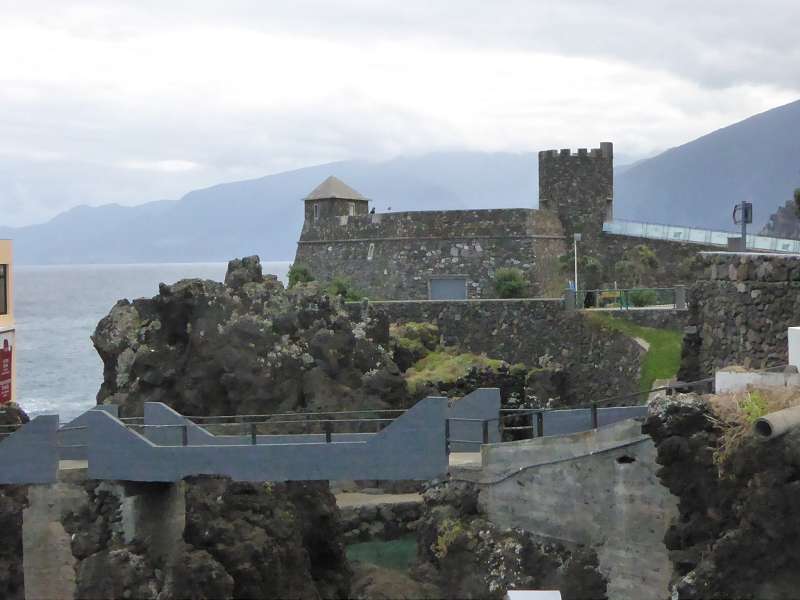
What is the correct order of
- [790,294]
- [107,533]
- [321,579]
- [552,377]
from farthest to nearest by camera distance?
[552,377] → [321,579] → [107,533] → [790,294]

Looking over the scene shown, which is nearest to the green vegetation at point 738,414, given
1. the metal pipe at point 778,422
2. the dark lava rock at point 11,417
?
the metal pipe at point 778,422

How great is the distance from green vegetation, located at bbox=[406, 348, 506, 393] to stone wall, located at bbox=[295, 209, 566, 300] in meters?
5.13

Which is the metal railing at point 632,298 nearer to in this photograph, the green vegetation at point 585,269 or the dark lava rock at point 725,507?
the green vegetation at point 585,269

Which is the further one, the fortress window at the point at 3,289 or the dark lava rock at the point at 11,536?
the fortress window at the point at 3,289

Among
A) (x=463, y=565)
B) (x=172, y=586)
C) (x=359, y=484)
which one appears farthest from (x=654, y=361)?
(x=172, y=586)

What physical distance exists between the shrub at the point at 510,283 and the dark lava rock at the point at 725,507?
1067 inches

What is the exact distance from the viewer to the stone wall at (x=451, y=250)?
4400cm

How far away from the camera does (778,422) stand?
518 inches

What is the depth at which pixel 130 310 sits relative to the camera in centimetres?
3909

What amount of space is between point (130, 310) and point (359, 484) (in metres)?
9.59

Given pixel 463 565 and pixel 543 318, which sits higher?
pixel 543 318

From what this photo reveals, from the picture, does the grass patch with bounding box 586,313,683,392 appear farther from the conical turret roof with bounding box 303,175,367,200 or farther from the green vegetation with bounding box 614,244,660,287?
the conical turret roof with bounding box 303,175,367,200

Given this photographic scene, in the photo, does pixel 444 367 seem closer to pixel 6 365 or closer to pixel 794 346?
pixel 6 365

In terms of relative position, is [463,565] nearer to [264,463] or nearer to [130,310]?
[264,463]
